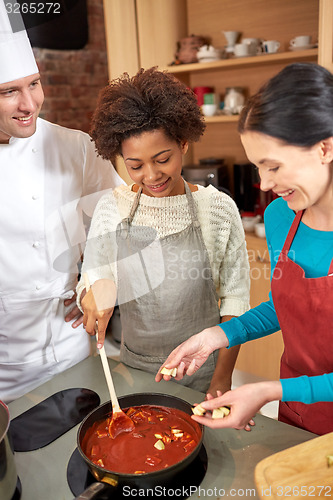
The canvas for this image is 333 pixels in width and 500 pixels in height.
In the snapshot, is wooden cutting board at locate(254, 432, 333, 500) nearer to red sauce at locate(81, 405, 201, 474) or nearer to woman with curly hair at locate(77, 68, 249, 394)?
red sauce at locate(81, 405, 201, 474)

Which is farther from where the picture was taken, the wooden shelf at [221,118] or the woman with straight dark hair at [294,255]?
the wooden shelf at [221,118]

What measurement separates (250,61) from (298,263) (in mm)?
1285

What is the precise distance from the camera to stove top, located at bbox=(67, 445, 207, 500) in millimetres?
668

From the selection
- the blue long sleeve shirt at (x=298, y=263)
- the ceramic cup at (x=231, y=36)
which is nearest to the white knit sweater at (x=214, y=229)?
the blue long sleeve shirt at (x=298, y=263)

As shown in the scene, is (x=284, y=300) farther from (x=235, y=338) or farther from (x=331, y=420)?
(x=331, y=420)

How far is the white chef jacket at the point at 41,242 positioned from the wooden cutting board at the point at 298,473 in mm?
715

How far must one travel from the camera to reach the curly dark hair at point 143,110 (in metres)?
0.90

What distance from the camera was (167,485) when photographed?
0.66 metres

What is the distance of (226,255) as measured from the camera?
40.9 inches

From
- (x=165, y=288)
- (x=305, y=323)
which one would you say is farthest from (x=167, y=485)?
(x=165, y=288)

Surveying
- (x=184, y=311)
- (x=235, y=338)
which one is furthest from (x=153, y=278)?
(x=235, y=338)

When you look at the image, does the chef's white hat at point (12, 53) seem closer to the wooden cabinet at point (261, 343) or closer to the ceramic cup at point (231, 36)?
the wooden cabinet at point (261, 343)

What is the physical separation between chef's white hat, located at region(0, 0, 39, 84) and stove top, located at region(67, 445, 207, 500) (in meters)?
0.71

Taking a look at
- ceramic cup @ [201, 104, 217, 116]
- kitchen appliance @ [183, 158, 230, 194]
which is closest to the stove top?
kitchen appliance @ [183, 158, 230, 194]
